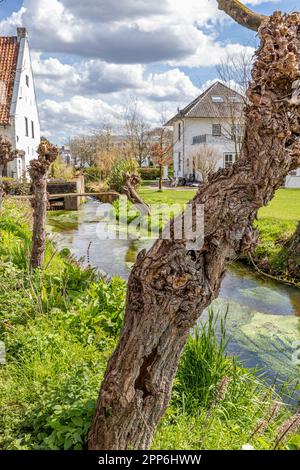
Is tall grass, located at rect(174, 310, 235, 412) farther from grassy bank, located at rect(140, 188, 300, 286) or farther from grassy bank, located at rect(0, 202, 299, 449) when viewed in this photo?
grassy bank, located at rect(140, 188, 300, 286)

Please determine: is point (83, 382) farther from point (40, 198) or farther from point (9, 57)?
point (9, 57)

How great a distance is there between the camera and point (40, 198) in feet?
21.6

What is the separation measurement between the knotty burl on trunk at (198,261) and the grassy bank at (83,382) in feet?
1.31

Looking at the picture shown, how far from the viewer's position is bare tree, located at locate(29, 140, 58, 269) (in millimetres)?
6445

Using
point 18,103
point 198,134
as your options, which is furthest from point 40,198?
point 198,134

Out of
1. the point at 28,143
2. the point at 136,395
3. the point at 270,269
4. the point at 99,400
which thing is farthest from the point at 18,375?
the point at 28,143

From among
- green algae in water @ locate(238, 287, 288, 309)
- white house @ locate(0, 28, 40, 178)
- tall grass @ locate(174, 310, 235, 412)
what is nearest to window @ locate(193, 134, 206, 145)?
white house @ locate(0, 28, 40, 178)

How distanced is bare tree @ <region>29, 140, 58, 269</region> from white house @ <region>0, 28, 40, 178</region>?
16.5 metres

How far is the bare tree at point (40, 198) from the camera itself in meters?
6.45

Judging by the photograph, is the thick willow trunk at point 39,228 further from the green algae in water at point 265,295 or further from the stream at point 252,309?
the green algae in water at point 265,295

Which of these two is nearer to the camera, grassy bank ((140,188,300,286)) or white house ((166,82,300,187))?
grassy bank ((140,188,300,286))

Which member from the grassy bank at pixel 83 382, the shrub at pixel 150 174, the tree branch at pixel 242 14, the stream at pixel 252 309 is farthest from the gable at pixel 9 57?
the tree branch at pixel 242 14
